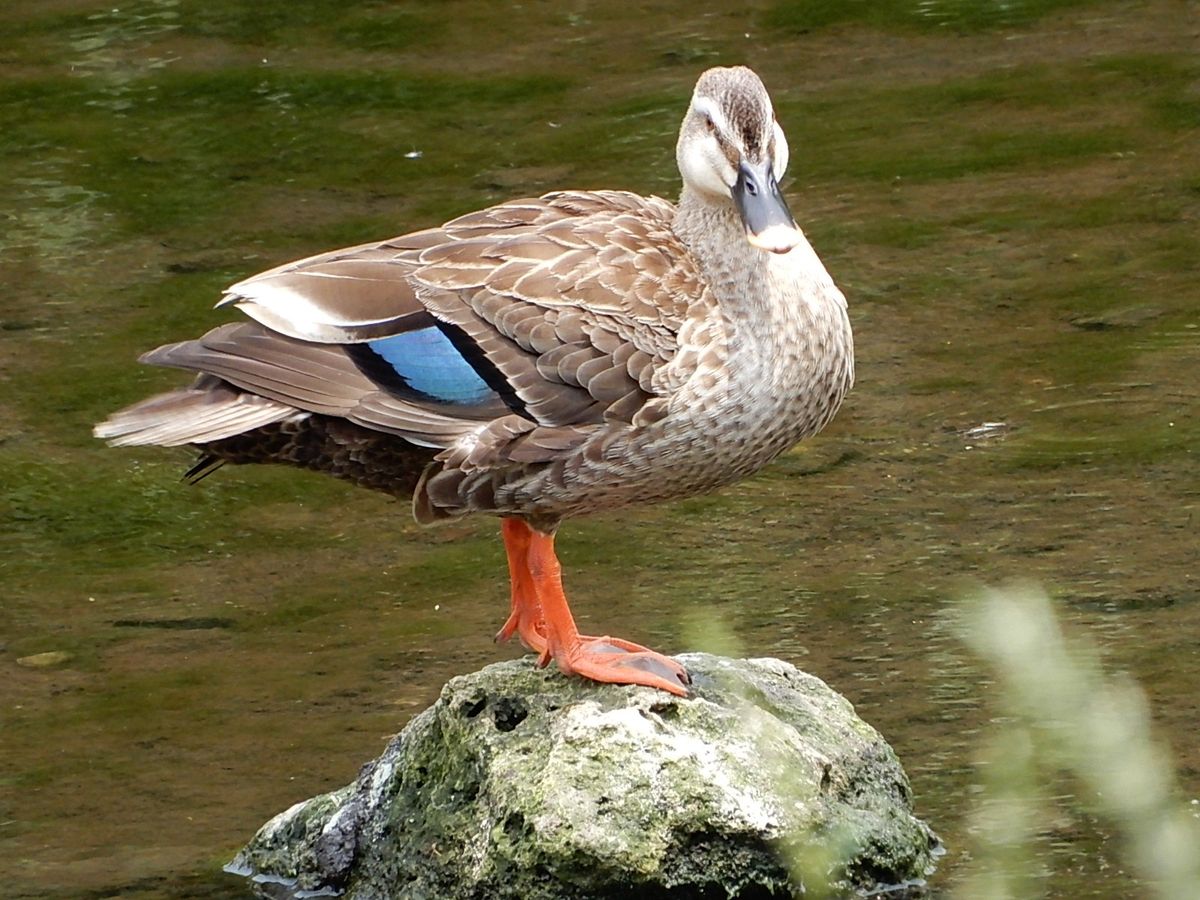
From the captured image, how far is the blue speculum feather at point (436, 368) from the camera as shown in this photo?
4.48 m

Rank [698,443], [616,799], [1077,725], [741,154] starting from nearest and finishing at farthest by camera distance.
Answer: [1077,725]
[616,799]
[698,443]
[741,154]

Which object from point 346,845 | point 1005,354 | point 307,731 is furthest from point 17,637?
point 1005,354

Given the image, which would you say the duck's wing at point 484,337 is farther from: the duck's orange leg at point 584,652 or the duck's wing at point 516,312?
the duck's orange leg at point 584,652

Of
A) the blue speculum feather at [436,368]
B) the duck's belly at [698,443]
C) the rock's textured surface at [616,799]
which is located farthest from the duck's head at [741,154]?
the rock's textured surface at [616,799]

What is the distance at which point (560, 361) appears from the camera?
14.4 feet

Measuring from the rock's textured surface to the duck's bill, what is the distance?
938 millimetres

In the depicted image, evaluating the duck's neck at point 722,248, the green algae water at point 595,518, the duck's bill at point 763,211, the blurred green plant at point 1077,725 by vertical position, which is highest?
the blurred green plant at point 1077,725

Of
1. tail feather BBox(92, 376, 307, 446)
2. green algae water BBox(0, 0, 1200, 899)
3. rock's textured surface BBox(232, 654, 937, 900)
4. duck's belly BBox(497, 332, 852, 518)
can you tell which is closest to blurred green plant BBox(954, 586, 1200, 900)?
green algae water BBox(0, 0, 1200, 899)

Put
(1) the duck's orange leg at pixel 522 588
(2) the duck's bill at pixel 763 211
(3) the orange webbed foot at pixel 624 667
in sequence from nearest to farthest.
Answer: (2) the duck's bill at pixel 763 211, (3) the orange webbed foot at pixel 624 667, (1) the duck's orange leg at pixel 522 588

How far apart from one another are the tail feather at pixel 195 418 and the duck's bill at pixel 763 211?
105cm

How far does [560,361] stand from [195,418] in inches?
32.0

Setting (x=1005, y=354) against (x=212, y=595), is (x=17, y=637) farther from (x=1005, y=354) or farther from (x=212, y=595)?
(x=1005, y=354)

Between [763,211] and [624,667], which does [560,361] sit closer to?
[763,211]

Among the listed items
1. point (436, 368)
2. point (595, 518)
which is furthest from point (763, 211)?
point (595, 518)
